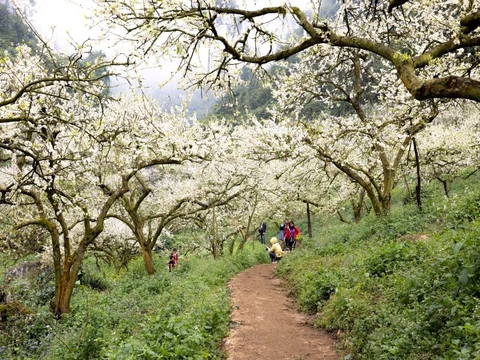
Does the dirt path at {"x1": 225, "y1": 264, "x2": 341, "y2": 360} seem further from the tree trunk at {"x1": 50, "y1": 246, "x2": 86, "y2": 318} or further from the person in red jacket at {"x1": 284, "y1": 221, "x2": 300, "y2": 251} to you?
the person in red jacket at {"x1": 284, "y1": 221, "x2": 300, "y2": 251}

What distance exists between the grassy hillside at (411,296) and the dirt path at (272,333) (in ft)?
1.20

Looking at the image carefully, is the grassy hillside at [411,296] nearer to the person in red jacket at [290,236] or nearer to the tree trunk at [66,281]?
the tree trunk at [66,281]

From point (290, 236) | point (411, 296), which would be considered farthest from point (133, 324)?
point (290, 236)

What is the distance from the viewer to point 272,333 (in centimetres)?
757

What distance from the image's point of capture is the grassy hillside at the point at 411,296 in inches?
176

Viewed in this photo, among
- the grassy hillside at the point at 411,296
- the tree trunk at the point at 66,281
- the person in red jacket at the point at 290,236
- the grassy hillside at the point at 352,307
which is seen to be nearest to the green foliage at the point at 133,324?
the grassy hillside at the point at 352,307

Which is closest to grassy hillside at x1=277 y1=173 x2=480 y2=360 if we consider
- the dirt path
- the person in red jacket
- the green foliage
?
the dirt path

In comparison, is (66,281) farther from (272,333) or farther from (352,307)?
(352,307)

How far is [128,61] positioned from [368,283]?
238 inches

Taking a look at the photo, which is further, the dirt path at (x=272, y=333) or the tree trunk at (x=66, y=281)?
the tree trunk at (x=66, y=281)

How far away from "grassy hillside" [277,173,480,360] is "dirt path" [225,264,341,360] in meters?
0.37

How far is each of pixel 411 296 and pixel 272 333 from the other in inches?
115

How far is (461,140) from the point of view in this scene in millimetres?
20562

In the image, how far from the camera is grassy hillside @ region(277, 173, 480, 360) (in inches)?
176
